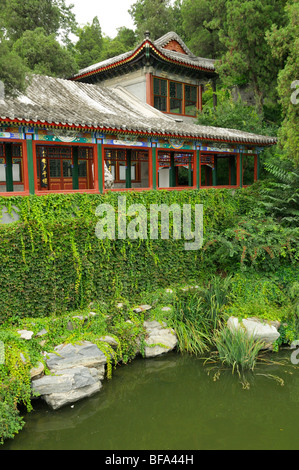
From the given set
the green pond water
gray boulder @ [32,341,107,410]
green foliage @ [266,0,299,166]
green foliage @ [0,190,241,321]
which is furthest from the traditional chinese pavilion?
the green pond water

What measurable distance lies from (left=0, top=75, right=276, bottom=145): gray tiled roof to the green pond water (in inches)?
251

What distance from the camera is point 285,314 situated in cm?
1011

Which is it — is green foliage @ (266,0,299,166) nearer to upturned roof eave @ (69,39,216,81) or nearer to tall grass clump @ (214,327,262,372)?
tall grass clump @ (214,327,262,372)

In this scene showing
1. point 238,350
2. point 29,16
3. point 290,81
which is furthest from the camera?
point 29,16

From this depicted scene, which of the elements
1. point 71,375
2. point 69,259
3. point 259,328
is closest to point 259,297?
point 259,328

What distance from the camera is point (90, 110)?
1216cm

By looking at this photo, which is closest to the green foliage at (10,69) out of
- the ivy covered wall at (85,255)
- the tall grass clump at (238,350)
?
the ivy covered wall at (85,255)

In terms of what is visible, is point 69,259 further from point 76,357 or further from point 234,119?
point 234,119

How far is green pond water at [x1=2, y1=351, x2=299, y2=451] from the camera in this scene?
6.45 meters

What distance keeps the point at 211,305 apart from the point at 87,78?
1398 cm

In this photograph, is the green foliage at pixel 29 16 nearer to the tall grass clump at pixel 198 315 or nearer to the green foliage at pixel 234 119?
the green foliage at pixel 234 119

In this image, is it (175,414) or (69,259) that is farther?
(69,259)

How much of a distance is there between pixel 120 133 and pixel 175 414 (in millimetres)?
7968

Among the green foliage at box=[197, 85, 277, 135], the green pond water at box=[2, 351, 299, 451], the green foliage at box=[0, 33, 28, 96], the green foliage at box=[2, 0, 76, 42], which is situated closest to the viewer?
the green pond water at box=[2, 351, 299, 451]
